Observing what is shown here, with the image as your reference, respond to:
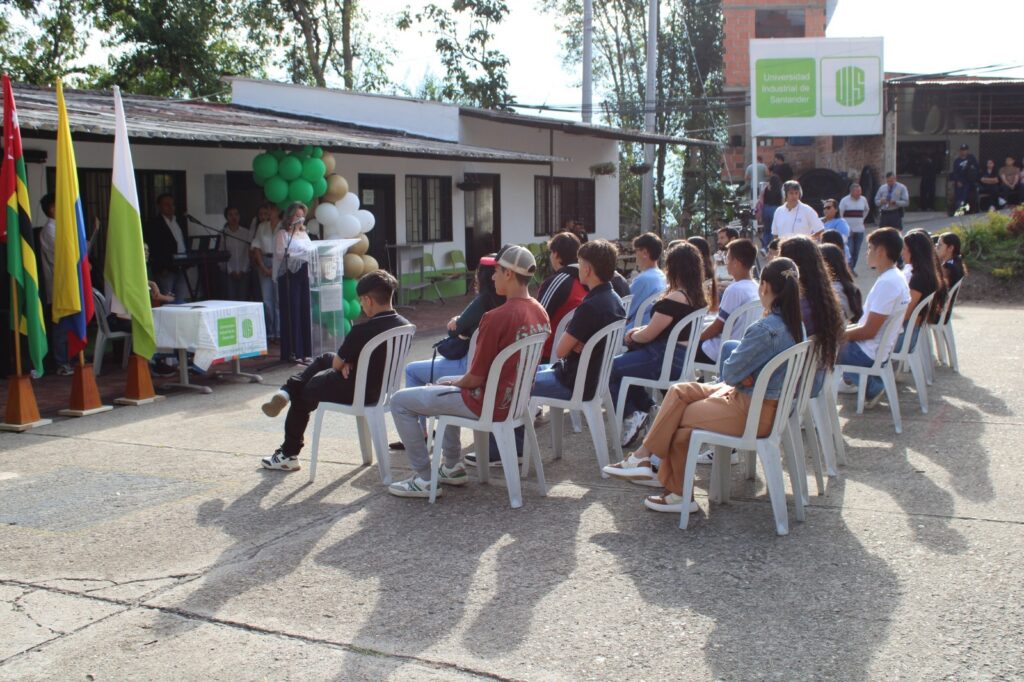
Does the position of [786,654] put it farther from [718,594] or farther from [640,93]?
[640,93]

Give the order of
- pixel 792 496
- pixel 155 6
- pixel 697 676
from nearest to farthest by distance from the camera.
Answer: pixel 697 676 → pixel 792 496 → pixel 155 6

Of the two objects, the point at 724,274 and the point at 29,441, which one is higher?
the point at 724,274

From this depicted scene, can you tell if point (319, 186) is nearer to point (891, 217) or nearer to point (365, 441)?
point (365, 441)

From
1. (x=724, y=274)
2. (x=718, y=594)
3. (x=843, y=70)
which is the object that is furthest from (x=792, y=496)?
(x=843, y=70)

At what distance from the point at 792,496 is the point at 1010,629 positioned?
182 cm

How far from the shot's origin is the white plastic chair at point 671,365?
6.70 m

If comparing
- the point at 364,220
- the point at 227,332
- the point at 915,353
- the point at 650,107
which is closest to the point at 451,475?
the point at 227,332

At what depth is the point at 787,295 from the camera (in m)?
5.09

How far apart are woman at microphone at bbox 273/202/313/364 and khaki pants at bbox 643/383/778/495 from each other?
611 cm

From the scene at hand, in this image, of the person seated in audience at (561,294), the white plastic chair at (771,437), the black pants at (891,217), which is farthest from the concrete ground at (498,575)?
the black pants at (891,217)

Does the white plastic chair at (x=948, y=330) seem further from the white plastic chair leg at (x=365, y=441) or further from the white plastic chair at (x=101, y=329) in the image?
the white plastic chair at (x=101, y=329)

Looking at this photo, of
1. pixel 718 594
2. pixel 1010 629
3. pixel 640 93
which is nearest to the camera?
pixel 1010 629

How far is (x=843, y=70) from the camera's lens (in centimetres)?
2334

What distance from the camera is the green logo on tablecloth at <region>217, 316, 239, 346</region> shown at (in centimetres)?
908
